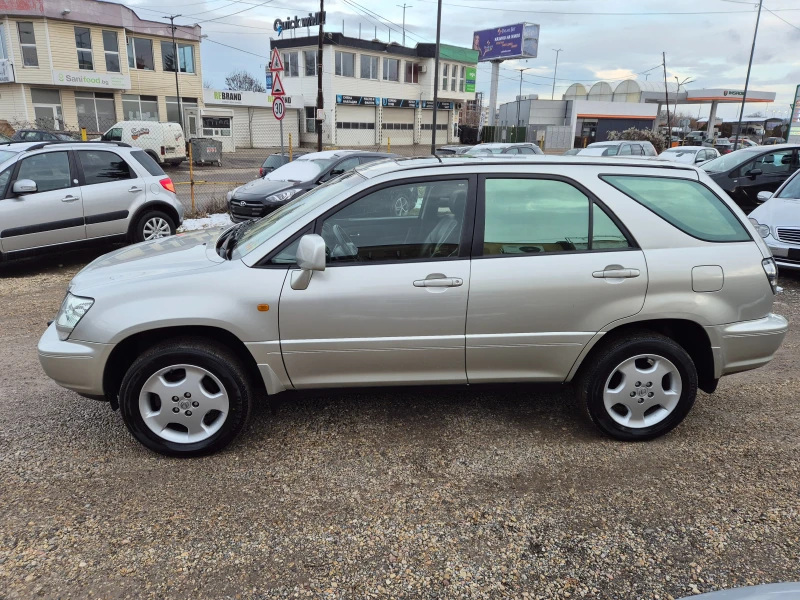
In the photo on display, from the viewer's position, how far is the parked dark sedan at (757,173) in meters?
11.7

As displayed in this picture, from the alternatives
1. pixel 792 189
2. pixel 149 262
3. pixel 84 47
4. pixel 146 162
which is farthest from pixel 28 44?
pixel 792 189

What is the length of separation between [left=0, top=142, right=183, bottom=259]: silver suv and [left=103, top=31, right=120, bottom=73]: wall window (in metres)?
30.6

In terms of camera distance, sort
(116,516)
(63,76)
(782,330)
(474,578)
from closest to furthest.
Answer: (474,578) → (116,516) → (782,330) → (63,76)

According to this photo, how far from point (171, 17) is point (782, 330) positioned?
4139 cm

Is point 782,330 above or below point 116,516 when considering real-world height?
above

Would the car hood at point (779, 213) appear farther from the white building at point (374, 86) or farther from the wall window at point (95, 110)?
the white building at point (374, 86)

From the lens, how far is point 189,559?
8.63ft

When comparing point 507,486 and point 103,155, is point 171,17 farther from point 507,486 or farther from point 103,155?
point 507,486

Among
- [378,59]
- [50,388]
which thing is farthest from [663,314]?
[378,59]

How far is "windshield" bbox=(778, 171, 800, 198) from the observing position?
8.49 meters

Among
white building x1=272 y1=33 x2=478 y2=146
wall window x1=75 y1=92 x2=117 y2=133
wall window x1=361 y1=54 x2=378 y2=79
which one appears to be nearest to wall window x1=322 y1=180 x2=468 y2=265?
wall window x1=75 y1=92 x2=117 y2=133

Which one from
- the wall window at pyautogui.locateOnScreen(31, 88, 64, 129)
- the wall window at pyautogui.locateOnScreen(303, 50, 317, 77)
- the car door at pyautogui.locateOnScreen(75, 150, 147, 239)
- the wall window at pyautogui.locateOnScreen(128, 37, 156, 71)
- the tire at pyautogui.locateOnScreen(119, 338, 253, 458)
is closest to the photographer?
the tire at pyautogui.locateOnScreen(119, 338, 253, 458)

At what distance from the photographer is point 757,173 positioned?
1169 cm

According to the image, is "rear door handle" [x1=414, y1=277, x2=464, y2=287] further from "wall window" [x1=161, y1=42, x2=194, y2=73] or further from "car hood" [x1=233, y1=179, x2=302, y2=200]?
"wall window" [x1=161, y1=42, x2=194, y2=73]
